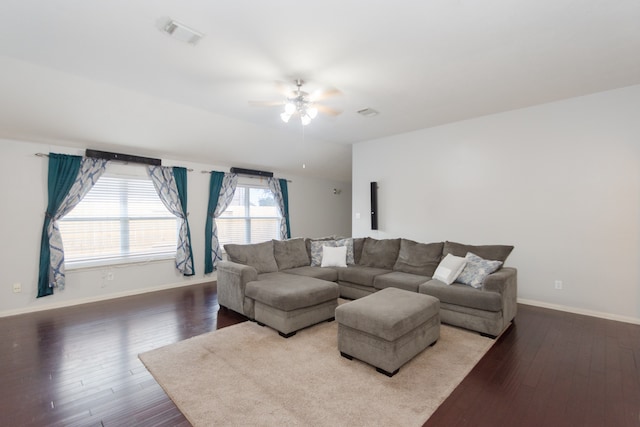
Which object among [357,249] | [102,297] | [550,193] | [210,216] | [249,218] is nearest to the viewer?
[550,193]

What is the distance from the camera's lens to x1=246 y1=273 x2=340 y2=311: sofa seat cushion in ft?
10.5

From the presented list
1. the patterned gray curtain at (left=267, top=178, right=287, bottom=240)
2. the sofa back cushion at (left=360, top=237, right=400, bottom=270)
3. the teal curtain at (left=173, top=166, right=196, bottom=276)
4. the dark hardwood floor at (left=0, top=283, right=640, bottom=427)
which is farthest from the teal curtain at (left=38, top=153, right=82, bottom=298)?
the sofa back cushion at (left=360, top=237, right=400, bottom=270)

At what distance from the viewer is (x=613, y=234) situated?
3623 mm

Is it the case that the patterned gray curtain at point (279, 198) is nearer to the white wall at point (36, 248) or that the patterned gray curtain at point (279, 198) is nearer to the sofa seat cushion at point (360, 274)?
the white wall at point (36, 248)

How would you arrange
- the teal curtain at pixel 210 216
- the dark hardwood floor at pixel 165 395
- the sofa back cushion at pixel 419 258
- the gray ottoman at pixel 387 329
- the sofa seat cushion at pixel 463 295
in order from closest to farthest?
the dark hardwood floor at pixel 165 395
the gray ottoman at pixel 387 329
the sofa seat cushion at pixel 463 295
the sofa back cushion at pixel 419 258
the teal curtain at pixel 210 216

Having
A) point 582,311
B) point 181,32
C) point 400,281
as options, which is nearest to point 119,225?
point 181,32

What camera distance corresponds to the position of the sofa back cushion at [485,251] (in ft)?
12.2

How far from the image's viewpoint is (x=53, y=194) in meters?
4.15

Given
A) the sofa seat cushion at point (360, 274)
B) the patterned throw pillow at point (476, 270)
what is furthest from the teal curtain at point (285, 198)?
the patterned throw pillow at point (476, 270)

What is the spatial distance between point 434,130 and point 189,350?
4.87 m

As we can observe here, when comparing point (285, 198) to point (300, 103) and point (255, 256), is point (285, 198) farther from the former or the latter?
Result: point (300, 103)

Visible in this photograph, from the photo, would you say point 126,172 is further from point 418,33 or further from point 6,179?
point 418,33

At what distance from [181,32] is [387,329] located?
2.96m

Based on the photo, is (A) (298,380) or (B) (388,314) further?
(B) (388,314)
